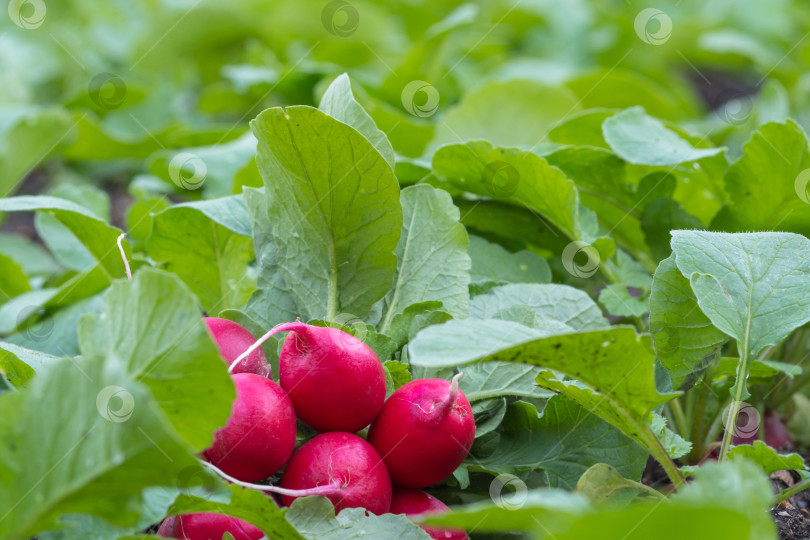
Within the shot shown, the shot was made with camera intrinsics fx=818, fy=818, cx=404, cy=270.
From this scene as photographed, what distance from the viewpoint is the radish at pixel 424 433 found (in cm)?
63

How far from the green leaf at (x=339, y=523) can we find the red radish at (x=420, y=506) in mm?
29

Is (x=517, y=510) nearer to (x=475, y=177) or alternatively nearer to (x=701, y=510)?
(x=701, y=510)

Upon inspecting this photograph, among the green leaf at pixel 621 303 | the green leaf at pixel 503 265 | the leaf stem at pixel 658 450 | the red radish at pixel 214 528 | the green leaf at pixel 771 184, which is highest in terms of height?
the green leaf at pixel 771 184

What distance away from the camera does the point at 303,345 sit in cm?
65

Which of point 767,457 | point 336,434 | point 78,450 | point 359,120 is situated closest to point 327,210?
point 359,120

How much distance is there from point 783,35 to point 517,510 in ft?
8.67

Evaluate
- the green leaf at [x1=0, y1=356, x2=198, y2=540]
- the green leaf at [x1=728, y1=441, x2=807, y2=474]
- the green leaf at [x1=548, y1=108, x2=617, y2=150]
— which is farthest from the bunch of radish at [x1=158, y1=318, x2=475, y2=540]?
the green leaf at [x1=548, y1=108, x2=617, y2=150]

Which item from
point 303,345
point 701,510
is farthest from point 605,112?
point 701,510

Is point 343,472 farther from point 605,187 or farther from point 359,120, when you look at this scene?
point 605,187

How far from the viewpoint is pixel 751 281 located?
2.38 feet

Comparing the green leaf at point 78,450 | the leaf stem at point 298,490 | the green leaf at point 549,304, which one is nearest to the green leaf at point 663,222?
the green leaf at point 549,304

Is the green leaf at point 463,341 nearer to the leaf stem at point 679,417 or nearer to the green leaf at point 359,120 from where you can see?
the green leaf at point 359,120

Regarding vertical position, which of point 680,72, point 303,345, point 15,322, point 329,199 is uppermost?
point 680,72

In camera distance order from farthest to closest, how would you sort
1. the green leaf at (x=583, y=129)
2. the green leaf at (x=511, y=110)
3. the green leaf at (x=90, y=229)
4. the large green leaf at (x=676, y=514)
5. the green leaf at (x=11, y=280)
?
the green leaf at (x=511, y=110)
the green leaf at (x=11, y=280)
the green leaf at (x=583, y=129)
the green leaf at (x=90, y=229)
the large green leaf at (x=676, y=514)
